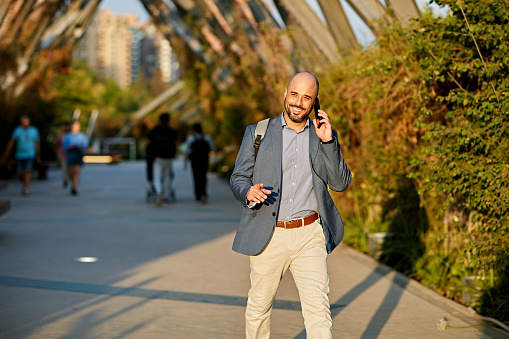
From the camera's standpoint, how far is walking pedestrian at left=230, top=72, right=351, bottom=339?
13.9ft

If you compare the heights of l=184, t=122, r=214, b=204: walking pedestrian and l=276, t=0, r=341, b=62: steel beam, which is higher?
l=276, t=0, r=341, b=62: steel beam

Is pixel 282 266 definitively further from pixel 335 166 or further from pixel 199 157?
pixel 199 157

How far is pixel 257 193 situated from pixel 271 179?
29 centimetres

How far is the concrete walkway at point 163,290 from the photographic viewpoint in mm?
5707

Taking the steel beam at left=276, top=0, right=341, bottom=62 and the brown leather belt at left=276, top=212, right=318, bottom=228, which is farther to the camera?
the steel beam at left=276, top=0, right=341, bottom=62

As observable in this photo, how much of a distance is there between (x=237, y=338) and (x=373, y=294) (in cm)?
208

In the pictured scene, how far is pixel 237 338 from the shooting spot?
5.42 m

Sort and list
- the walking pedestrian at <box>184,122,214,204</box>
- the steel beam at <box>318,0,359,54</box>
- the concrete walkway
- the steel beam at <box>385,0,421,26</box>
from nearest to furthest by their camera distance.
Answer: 1. the concrete walkway
2. the steel beam at <box>385,0,421,26</box>
3. the steel beam at <box>318,0,359,54</box>
4. the walking pedestrian at <box>184,122,214,204</box>

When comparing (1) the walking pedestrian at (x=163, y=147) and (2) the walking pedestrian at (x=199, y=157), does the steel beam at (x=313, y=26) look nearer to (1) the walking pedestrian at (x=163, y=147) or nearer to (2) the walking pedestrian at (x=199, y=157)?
(1) the walking pedestrian at (x=163, y=147)

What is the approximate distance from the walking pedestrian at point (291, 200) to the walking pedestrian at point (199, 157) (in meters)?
12.3

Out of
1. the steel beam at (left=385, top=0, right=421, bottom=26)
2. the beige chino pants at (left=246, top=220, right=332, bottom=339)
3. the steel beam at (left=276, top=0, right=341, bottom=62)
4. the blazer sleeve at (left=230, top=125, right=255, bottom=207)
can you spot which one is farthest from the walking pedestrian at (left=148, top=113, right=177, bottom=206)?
the beige chino pants at (left=246, top=220, right=332, bottom=339)

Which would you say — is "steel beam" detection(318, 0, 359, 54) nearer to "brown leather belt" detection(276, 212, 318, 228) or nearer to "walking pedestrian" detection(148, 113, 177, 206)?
"walking pedestrian" detection(148, 113, 177, 206)

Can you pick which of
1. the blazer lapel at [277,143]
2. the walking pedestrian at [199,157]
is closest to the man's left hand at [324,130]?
the blazer lapel at [277,143]

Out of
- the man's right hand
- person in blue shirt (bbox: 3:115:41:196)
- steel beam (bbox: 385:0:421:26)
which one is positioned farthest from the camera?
person in blue shirt (bbox: 3:115:41:196)
